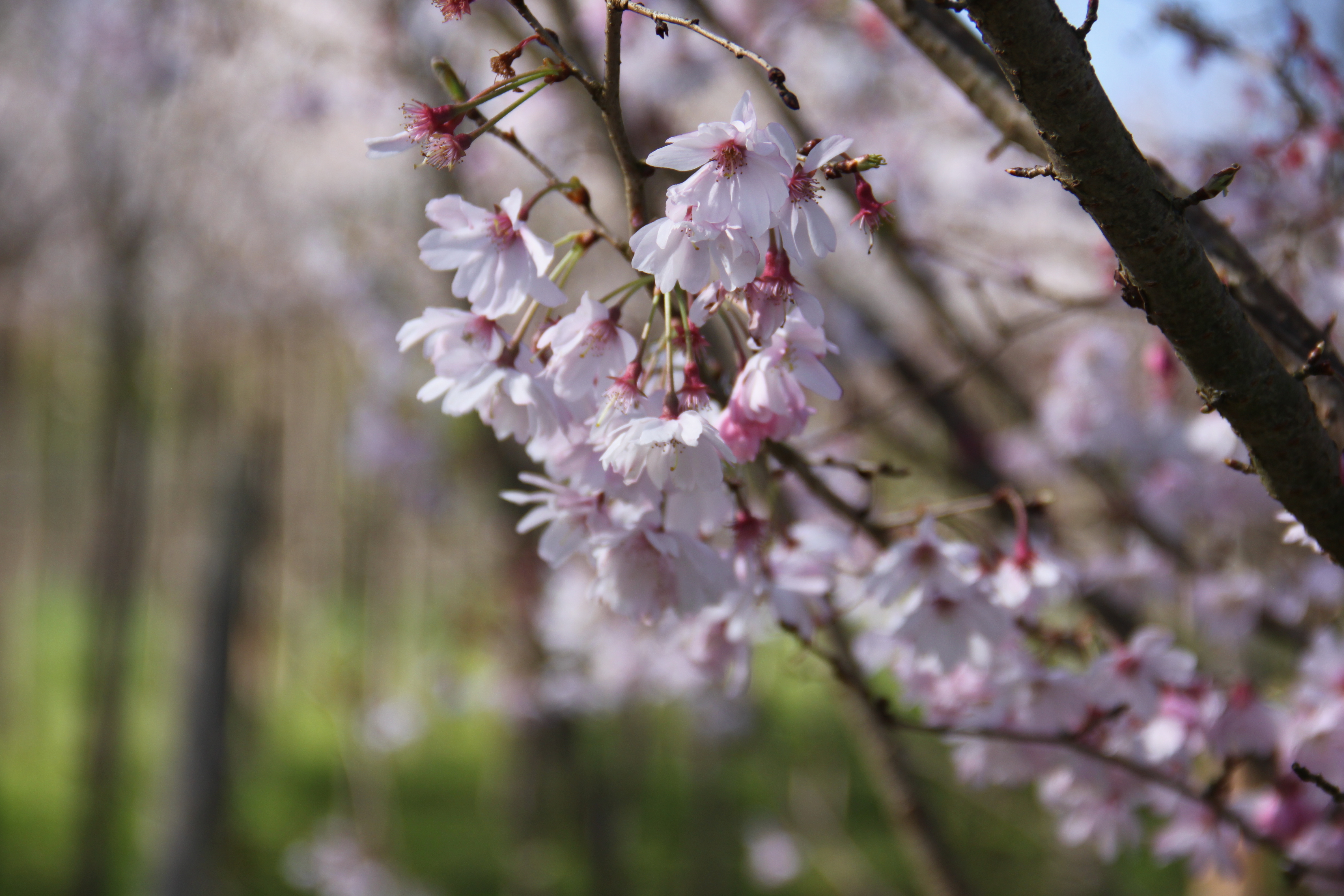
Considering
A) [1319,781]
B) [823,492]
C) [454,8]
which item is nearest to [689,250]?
[454,8]

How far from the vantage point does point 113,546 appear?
22.8ft

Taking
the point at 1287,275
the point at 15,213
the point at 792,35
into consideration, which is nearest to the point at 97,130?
the point at 15,213

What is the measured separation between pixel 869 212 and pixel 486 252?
496mm

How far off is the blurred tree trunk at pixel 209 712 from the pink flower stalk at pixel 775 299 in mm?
4977

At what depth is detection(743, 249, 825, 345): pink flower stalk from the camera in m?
1.08

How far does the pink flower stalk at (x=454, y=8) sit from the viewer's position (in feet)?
3.68

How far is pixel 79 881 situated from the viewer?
588 cm

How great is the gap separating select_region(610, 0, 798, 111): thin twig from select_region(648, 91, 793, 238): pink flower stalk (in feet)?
0.18

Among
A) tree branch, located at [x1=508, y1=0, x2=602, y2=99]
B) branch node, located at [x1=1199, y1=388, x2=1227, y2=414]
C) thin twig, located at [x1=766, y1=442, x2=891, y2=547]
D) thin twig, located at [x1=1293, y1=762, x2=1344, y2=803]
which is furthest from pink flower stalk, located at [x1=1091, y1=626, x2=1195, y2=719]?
tree branch, located at [x1=508, y1=0, x2=602, y2=99]

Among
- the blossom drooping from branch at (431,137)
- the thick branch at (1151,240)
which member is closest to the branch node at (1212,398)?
the thick branch at (1151,240)

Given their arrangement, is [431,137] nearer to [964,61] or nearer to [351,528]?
[964,61]

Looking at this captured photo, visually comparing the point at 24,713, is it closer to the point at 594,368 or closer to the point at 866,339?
the point at 866,339

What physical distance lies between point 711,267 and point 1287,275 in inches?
90.8

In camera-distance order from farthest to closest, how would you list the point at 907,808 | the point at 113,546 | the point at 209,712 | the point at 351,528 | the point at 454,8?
the point at 351,528, the point at 113,546, the point at 209,712, the point at 907,808, the point at 454,8
